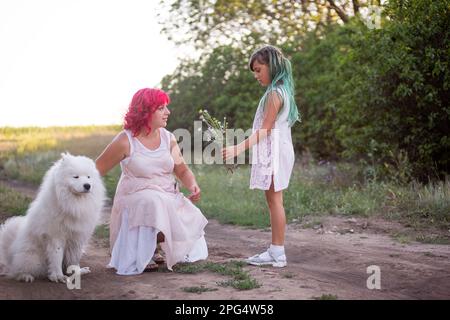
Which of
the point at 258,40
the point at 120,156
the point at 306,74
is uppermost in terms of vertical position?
the point at 258,40

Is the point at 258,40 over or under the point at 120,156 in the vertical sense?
over

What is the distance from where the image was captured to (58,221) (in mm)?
5465

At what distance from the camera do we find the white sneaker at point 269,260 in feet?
19.7

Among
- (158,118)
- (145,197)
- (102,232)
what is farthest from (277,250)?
(102,232)

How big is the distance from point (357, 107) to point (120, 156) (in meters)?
7.29

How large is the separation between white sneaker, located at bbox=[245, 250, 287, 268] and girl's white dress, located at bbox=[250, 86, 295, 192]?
72 cm

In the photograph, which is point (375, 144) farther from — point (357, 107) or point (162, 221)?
point (162, 221)

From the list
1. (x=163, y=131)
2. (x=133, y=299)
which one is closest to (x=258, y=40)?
(x=163, y=131)

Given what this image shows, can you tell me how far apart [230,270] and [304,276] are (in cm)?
Answer: 69

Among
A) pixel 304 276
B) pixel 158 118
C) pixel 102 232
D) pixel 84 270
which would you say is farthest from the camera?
pixel 102 232

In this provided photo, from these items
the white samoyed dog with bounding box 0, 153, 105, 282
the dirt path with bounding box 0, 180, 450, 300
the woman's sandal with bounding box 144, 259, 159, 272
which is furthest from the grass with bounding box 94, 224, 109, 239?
the white samoyed dog with bounding box 0, 153, 105, 282

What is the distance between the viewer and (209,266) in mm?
5969

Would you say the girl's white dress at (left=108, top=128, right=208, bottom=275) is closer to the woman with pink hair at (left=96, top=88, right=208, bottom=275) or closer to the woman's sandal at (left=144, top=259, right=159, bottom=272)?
the woman with pink hair at (left=96, top=88, right=208, bottom=275)

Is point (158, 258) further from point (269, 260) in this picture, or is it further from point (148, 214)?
point (269, 260)
